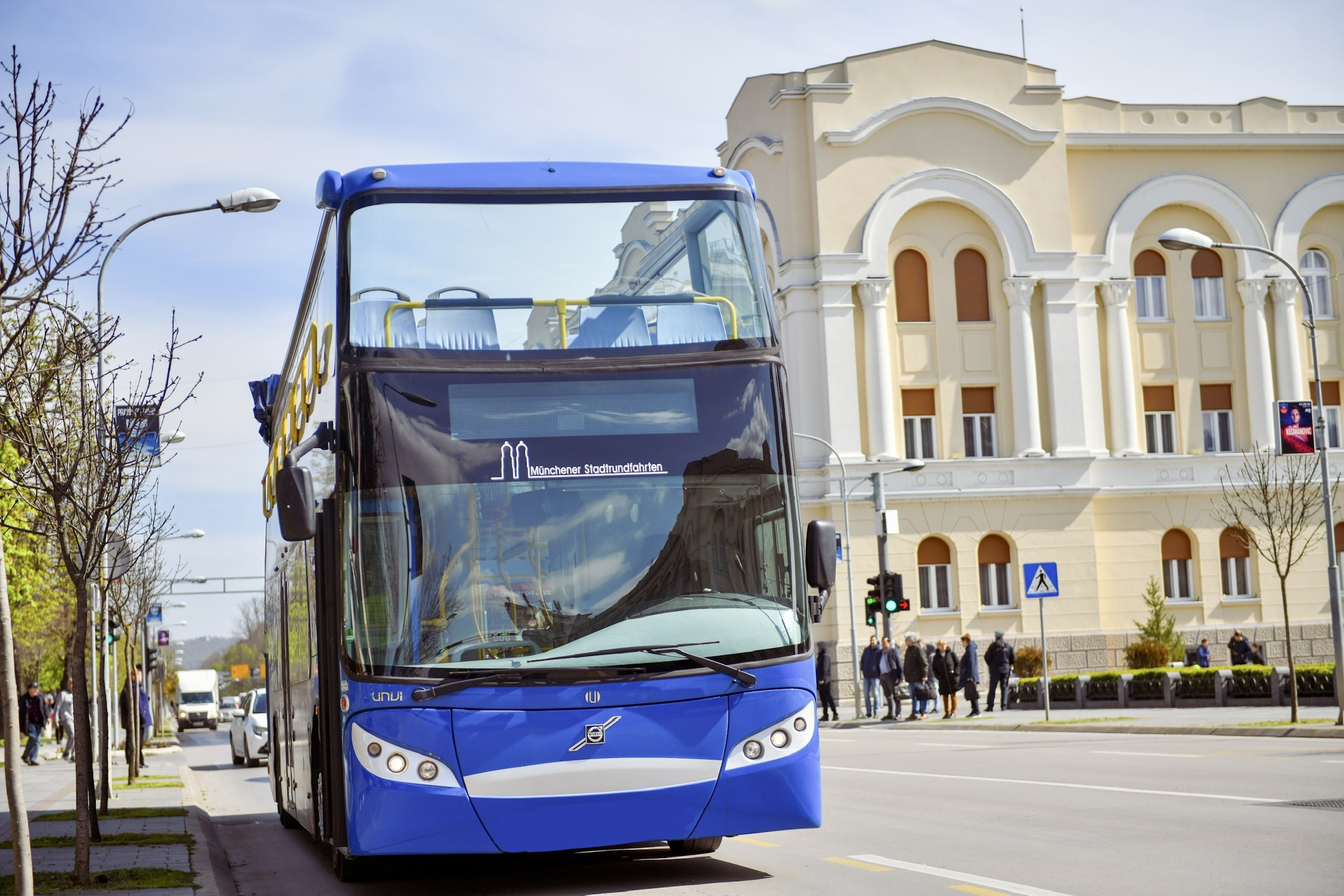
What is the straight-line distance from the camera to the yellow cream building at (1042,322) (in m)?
45.9

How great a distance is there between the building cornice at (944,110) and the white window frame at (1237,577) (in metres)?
13.8

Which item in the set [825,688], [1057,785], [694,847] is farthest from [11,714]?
[825,688]

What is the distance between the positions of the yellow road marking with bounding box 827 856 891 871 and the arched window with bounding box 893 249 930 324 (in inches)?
1463

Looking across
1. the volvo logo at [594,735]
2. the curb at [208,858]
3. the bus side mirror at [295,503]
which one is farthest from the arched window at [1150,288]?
the bus side mirror at [295,503]

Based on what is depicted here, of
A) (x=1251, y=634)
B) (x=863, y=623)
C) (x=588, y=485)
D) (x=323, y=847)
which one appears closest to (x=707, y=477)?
(x=588, y=485)

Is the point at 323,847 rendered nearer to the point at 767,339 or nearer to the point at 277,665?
the point at 277,665

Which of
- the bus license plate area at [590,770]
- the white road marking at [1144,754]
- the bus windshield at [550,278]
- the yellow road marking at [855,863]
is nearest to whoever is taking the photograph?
the bus license plate area at [590,770]

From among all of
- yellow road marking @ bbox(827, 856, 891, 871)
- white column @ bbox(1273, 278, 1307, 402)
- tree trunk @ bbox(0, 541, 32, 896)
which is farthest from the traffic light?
tree trunk @ bbox(0, 541, 32, 896)

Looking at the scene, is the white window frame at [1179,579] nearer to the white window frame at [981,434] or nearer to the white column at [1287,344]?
the white column at [1287,344]

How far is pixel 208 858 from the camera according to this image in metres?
12.9

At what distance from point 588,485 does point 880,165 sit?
38.7 meters

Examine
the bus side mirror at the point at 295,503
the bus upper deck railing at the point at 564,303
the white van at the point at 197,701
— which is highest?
the bus upper deck railing at the point at 564,303

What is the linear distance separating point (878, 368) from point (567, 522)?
122 ft

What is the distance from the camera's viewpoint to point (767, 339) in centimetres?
974
